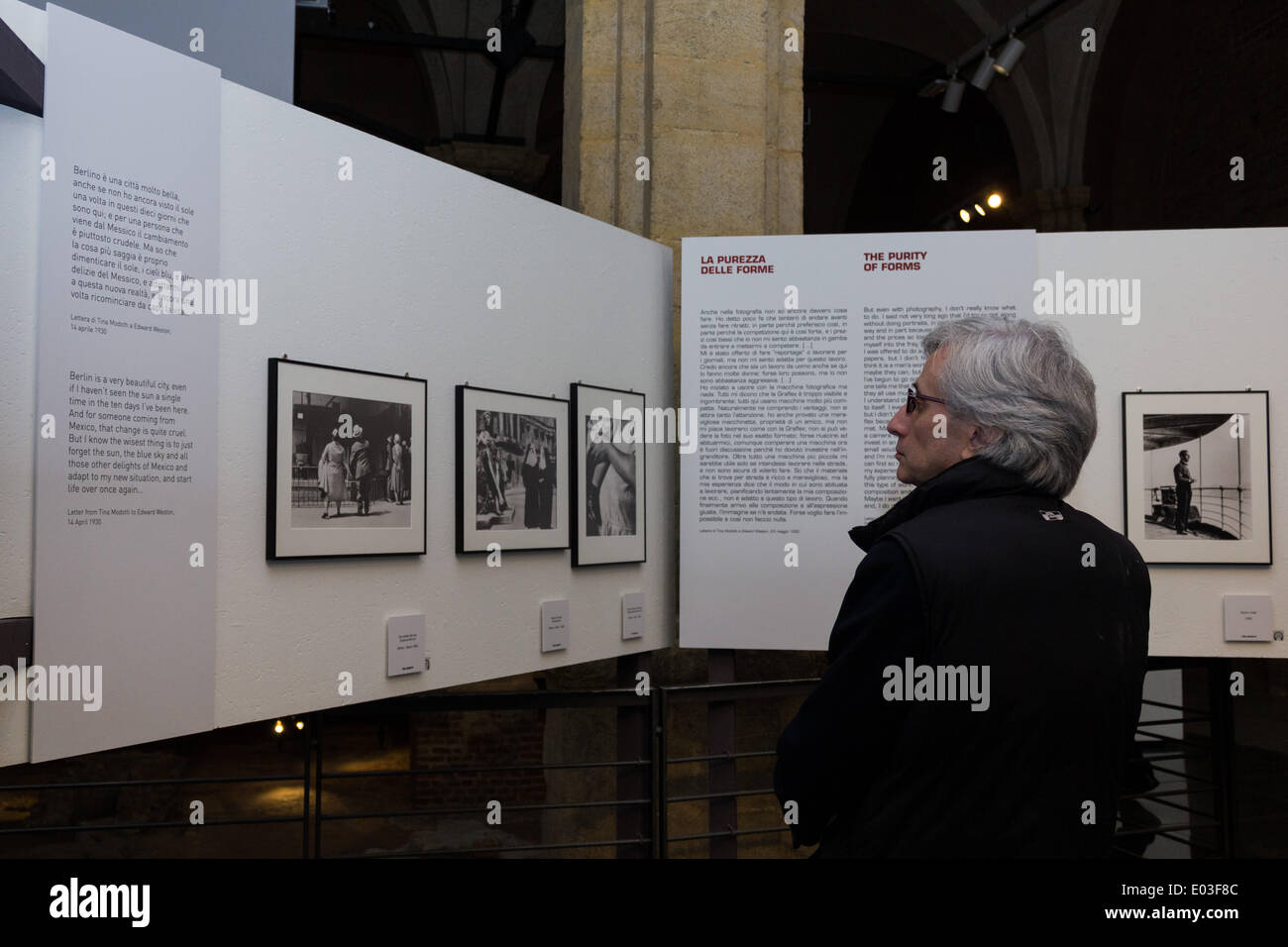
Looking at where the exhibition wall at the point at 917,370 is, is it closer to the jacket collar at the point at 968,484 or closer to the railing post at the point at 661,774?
the railing post at the point at 661,774

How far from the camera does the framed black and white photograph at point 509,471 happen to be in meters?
4.48

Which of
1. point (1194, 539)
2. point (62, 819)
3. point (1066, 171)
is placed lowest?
point (62, 819)

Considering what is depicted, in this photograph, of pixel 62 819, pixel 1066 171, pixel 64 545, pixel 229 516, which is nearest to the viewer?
pixel 64 545

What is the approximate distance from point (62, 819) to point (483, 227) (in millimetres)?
9480

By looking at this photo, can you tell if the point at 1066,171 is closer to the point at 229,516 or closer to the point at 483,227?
the point at 483,227

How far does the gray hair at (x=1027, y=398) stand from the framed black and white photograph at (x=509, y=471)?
8.21ft

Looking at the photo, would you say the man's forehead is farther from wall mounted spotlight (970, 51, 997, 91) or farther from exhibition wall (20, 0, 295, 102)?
wall mounted spotlight (970, 51, 997, 91)

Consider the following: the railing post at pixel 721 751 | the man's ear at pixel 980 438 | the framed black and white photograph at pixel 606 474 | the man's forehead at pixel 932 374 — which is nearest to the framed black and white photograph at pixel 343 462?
the framed black and white photograph at pixel 606 474

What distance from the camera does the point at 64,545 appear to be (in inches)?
122

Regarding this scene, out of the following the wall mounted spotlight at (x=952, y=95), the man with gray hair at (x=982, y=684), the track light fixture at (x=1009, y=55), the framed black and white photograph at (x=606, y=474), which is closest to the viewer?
the man with gray hair at (x=982, y=684)
